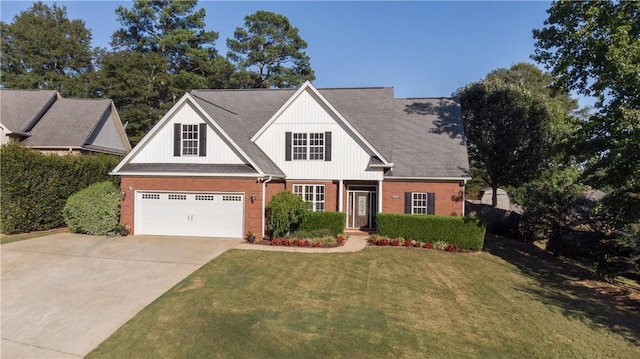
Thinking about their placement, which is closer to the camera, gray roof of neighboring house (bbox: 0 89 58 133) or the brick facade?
the brick facade

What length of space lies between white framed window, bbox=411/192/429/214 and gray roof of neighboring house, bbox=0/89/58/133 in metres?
28.6

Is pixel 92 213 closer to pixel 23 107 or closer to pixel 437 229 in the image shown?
pixel 437 229

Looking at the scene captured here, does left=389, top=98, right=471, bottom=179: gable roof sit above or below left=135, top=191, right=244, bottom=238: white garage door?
above

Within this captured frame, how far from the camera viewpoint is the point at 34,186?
58.6 feet

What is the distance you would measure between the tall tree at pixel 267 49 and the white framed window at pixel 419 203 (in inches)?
1195

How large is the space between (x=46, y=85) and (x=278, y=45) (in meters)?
29.1

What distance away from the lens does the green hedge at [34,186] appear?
17.0 metres

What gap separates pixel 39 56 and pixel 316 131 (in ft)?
146

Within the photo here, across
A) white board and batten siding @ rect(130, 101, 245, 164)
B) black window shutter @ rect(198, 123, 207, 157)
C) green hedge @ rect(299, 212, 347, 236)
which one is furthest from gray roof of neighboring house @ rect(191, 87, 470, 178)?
green hedge @ rect(299, 212, 347, 236)

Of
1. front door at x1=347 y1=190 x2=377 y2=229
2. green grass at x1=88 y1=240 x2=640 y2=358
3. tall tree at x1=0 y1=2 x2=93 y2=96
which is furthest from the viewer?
tall tree at x1=0 y1=2 x2=93 y2=96

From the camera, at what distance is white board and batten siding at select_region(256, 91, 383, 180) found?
2009cm

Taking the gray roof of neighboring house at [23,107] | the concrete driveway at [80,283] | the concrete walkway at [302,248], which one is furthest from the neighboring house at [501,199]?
the gray roof of neighboring house at [23,107]

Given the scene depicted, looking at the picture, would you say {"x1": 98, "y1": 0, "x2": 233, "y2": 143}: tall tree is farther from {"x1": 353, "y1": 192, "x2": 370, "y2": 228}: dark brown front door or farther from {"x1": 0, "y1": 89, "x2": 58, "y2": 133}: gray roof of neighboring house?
{"x1": 353, "y1": 192, "x2": 370, "y2": 228}: dark brown front door

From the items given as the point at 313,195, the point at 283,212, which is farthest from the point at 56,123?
the point at 283,212
